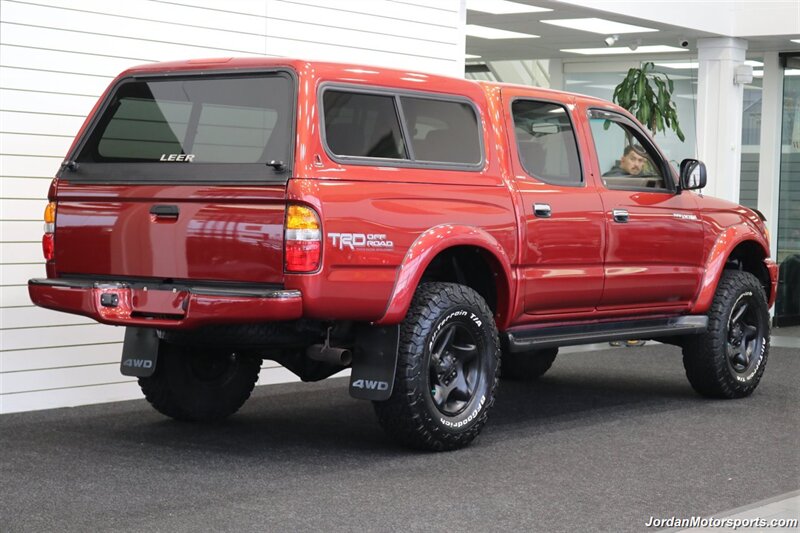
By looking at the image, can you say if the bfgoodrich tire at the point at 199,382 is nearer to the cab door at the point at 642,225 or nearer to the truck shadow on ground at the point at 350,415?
the truck shadow on ground at the point at 350,415

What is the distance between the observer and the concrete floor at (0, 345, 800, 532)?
198 inches

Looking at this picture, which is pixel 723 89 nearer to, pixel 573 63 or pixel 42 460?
pixel 573 63

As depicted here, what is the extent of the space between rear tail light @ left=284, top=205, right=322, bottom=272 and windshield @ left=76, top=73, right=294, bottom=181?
0.25 m

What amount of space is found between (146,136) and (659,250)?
3154 millimetres

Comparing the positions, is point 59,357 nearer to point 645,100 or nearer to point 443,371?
point 443,371

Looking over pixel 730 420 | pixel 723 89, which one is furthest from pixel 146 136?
pixel 723 89

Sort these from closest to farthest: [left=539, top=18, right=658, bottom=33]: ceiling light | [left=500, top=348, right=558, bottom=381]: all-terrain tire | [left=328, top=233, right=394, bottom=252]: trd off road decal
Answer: [left=328, top=233, right=394, bottom=252]: trd off road decal < [left=500, top=348, right=558, bottom=381]: all-terrain tire < [left=539, top=18, right=658, bottom=33]: ceiling light

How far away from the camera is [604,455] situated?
6352mm

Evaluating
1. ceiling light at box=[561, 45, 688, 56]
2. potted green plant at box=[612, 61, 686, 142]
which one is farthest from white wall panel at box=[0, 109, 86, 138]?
ceiling light at box=[561, 45, 688, 56]

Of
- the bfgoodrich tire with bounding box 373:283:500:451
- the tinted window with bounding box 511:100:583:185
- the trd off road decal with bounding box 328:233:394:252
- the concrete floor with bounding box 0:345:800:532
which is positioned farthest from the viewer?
the tinted window with bounding box 511:100:583:185

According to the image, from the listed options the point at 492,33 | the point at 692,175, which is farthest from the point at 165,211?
the point at 492,33

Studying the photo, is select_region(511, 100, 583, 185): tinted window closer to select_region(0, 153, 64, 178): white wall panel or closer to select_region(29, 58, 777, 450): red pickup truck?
select_region(29, 58, 777, 450): red pickup truck

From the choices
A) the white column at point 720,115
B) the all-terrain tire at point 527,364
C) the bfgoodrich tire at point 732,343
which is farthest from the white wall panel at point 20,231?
the white column at point 720,115

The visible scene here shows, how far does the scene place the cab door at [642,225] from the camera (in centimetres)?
736
